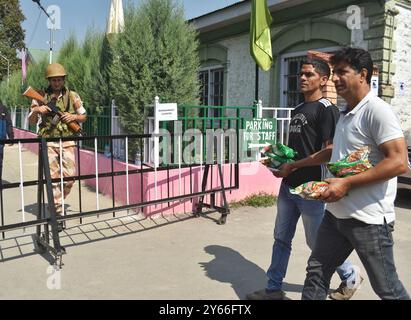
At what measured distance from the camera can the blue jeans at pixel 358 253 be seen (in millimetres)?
2225

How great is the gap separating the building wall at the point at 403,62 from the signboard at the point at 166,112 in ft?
14.5

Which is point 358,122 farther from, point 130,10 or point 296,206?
point 130,10

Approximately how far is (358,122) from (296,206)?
109 centimetres

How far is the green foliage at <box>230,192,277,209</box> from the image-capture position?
6410 millimetres

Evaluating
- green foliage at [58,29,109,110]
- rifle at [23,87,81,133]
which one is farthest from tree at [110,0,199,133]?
green foliage at [58,29,109,110]

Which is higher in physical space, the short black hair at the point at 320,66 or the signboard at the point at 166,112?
the short black hair at the point at 320,66

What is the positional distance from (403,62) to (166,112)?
4871mm

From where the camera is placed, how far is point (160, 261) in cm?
418

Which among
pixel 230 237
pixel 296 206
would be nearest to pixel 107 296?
pixel 296 206

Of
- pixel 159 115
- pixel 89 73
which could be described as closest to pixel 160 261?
pixel 159 115

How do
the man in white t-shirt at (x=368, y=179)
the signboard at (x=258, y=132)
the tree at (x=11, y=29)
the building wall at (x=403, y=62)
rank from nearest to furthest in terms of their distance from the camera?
1. the man in white t-shirt at (x=368, y=179)
2. the signboard at (x=258, y=132)
3. the building wall at (x=403, y=62)
4. the tree at (x=11, y=29)

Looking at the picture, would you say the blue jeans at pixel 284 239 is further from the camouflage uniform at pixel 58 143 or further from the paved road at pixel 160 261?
the camouflage uniform at pixel 58 143

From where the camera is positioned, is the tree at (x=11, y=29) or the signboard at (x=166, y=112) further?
the tree at (x=11, y=29)

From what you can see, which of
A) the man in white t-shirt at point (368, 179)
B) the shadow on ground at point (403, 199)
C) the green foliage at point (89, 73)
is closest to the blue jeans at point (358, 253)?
the man in white t-shirt at point (368, 179)
